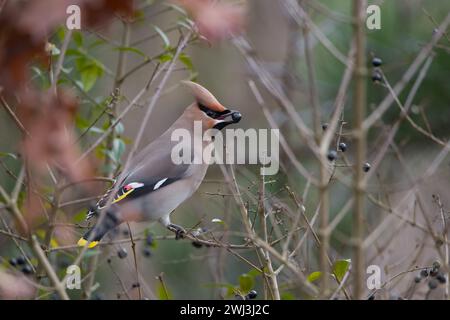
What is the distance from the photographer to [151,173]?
2660mm

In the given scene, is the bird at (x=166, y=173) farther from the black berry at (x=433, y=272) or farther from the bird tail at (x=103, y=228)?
the black berry at (x=433, y=272)

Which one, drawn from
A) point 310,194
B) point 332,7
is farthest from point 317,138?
point 332,7

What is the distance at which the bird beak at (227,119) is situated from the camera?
2.46 meters

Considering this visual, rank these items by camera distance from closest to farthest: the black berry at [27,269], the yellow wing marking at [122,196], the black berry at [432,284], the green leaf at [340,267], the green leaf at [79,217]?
1. the green leaf at [340,267]
2. the black berry at [432,284]
3. the black berry at [27,269]
4. the yellow wing marking at [122,196]
5. the green leaf at [79,217]

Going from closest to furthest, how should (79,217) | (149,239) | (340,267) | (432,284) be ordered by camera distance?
(340,267) < (432,284) < (149,239) < (79,217)

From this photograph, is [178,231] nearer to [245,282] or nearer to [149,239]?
[149,239]

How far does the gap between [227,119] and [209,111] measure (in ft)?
0.26

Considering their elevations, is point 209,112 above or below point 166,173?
above

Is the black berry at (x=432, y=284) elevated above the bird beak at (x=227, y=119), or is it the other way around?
the bird beak at (x=227, y=119)

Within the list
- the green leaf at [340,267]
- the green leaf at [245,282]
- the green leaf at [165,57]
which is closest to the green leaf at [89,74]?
the green leaf at [165,57]

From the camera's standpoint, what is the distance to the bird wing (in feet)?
8.46

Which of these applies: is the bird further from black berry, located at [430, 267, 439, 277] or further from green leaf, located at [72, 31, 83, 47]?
black berry, located at [430, 267, 439, 277]

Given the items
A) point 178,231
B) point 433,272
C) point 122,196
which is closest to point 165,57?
point 122,196

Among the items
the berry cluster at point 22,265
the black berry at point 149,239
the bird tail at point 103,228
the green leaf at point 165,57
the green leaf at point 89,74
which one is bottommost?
the berry cluster at point 22,265
